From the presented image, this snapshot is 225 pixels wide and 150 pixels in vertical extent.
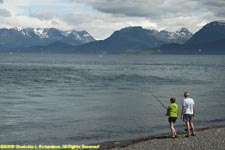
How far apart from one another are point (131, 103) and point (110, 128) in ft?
48.9

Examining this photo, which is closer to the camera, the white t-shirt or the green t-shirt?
the white t-shirt

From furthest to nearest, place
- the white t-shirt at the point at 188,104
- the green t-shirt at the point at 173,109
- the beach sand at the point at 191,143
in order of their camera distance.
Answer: the green t-shirt at the point at 173,109 → the white t-shirt at the point at 188,104 → the beach sand at the point at 191,143

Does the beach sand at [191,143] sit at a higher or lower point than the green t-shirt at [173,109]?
lower

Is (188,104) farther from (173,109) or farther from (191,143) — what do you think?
(191,143)

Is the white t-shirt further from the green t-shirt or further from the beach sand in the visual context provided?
the beach sand

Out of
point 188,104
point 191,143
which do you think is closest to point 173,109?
point 188,104

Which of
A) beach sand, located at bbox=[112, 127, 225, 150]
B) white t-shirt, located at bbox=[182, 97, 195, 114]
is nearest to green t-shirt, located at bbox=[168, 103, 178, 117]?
white t-shirt, located at bbox=[182, 97, 195, 114]

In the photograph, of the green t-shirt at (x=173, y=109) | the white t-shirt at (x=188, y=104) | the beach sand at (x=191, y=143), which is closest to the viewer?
the beach sand at (x=191, y=143)

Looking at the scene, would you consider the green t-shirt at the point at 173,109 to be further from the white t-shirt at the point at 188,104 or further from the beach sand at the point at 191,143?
the beach sand at the point at 191,143

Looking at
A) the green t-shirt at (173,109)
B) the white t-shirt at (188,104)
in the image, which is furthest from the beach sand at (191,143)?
the white t-shirt at (188,104)

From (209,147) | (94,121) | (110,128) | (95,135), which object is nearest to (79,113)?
(94,121)

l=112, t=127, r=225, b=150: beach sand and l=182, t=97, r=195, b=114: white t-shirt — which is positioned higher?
Result: l=182, t=97, r=195, b=114: white t-shirt

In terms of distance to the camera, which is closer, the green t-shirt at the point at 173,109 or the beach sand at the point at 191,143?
the beach sand at the point at 191,143

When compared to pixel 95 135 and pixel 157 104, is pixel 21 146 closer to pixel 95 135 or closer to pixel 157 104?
pixel 95 135
